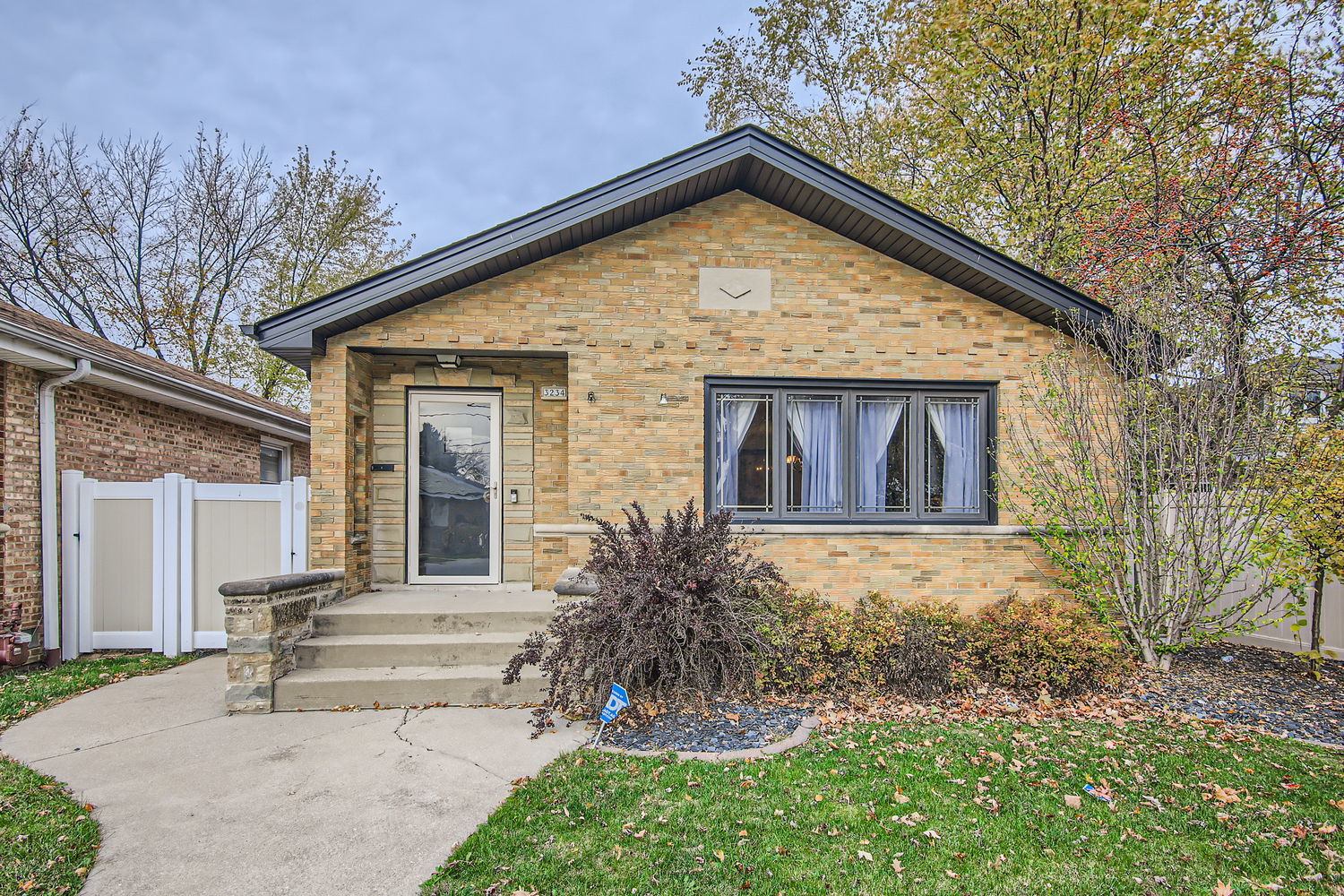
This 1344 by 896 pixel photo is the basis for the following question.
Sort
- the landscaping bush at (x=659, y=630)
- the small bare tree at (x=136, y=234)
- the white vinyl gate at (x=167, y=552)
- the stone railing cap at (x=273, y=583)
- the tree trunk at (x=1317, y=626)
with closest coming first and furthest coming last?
1. the landscaping bush at (x=659, y=630)
2. the stone railing cap at (x=273, y=583)
3. the tree trunk at (x=1317, y=626)
4. the white vinyl gate at (x=167, y=552)
5. the small bare tree at (x=136, y=234)

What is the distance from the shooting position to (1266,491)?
5.43m

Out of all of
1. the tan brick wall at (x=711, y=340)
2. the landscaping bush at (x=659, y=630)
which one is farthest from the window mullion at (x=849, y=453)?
the landscaping bush at (x=659, y=630)

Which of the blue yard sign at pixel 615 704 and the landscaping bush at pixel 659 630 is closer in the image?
the blue yard sign at pixel 615 704

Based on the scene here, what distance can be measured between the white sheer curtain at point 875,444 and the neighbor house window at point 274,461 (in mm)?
9981

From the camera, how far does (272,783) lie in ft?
12.1

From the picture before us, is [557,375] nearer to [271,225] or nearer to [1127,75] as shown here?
[1127,75]

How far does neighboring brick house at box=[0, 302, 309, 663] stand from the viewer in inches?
230

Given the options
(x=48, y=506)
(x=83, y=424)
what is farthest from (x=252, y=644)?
(x=83, y=424)

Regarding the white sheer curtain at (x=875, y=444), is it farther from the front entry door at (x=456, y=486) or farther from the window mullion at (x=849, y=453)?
the front entry door at (x=456, y=486)

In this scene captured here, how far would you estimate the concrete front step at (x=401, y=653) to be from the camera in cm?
521

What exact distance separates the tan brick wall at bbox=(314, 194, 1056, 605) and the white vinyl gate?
217 cm

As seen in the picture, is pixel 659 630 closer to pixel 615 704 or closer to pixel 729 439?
pixel 615 704

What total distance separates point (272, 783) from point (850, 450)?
5.54 meters

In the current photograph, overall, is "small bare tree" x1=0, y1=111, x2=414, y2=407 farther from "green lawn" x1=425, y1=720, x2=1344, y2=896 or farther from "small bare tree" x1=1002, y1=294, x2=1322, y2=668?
"small bare tree" x1=1002, y1=294, x2=1322, y2=668
